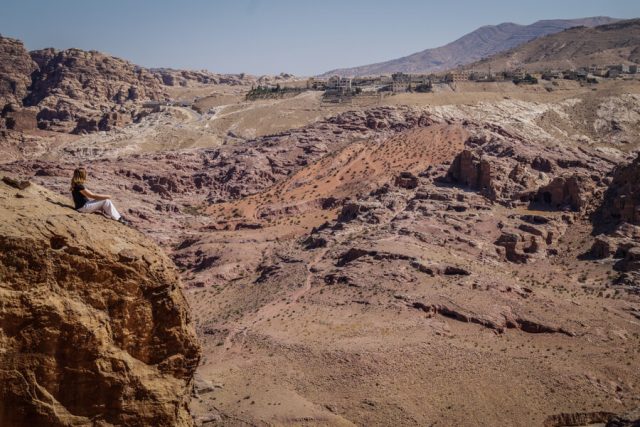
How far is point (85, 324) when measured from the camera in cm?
712

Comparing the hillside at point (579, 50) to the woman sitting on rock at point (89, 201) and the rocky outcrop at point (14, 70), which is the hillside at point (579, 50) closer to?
the rocky outcrop at point (14, 70)

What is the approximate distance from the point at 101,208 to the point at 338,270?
65.8 feet

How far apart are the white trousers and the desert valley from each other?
0.87 feet

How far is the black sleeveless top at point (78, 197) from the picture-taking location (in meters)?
8.41

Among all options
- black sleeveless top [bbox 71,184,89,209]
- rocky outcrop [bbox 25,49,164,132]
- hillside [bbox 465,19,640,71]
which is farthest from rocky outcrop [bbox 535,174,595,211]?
hillside [bbox 465,19,640,71]

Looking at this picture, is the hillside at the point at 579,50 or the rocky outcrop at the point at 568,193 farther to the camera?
the hillside at the point at 579,50

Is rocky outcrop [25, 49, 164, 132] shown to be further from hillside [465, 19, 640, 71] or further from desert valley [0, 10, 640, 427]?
hillside [465, 19, 640, 71]

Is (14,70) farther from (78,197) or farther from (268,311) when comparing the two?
(78,197)

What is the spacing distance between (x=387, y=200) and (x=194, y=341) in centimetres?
2787

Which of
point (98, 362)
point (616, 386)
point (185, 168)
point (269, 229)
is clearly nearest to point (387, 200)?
point (269, 229)

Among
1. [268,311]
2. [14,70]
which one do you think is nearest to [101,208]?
[268,311]

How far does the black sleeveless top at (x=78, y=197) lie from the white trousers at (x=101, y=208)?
0.11 meters

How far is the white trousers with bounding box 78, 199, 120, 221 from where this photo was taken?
833cm

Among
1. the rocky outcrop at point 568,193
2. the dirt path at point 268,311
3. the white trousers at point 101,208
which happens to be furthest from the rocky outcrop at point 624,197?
the white trousers at point 101,208
